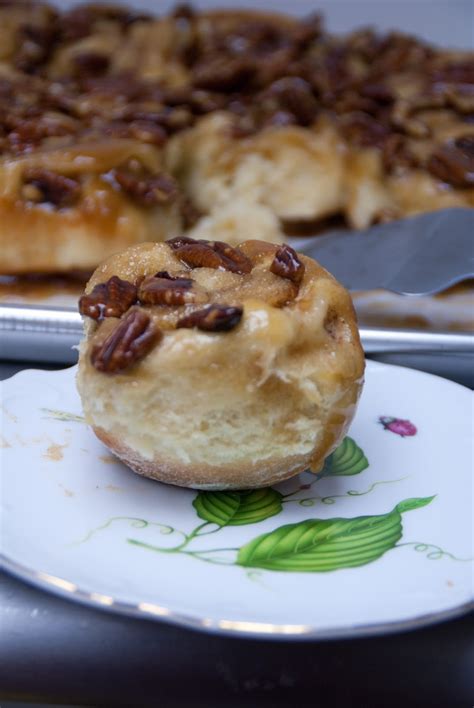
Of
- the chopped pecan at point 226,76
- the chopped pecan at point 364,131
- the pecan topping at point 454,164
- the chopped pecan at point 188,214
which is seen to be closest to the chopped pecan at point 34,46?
the chopped pecan at point 226,76

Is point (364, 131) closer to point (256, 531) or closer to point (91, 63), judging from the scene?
point (91, 63)

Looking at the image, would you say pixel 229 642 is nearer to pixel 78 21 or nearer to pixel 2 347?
pixel 2 347

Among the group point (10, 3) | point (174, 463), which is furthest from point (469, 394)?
point (10, 3)

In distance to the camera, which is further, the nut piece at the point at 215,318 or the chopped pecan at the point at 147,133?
the chopped pecan at the point at 147,133

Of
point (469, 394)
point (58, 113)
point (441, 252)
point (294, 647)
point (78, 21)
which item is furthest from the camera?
point (78, 21)

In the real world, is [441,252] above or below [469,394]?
below

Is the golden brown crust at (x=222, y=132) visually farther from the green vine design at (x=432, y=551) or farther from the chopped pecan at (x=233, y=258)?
the green vine design at (x=432, y=551)

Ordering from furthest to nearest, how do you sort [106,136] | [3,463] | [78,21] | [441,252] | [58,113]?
[78,21], [58,113], [106,136], [441,252], [3,463]

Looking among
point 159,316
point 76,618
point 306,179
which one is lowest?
point 306,179
